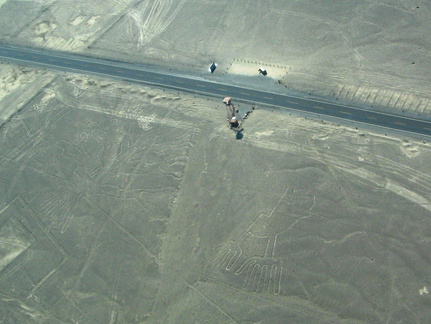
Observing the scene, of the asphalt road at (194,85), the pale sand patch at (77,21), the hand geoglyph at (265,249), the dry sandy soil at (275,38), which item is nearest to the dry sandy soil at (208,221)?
the hand geoglyph at (265,249)

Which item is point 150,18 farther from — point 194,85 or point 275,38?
point 275,38

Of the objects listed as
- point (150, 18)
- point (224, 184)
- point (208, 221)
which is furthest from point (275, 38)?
point (208, 221)

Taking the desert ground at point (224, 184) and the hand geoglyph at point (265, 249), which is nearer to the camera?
the desert ground at point (224, 184)

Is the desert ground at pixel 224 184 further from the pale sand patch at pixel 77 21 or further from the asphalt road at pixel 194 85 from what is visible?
the pale sand patch at pixel 77 21

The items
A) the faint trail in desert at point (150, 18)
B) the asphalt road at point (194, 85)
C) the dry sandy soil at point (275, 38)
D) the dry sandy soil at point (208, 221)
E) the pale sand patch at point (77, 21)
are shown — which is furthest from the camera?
the pale sand patch at point (77, 21)

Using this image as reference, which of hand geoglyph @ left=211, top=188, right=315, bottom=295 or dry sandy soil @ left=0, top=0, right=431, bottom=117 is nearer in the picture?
hand geoglyph @ left=211, top=188, right=315, bottom=295

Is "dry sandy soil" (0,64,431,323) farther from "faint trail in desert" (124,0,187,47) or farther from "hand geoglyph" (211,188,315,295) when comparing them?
"faint trail in desert" (124,0,187,47)

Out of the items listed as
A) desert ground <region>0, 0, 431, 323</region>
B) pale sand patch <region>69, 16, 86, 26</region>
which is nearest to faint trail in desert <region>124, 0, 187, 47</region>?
desert ground <region>0, 0, 431, 323</region>
